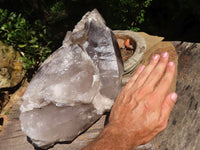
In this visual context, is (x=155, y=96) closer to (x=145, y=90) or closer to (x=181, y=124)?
(x=145, y=90)

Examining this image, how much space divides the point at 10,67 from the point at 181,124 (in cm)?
246

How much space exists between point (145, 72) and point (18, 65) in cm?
211

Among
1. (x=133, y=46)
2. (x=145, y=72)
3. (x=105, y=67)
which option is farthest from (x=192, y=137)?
(x=133, y=46)

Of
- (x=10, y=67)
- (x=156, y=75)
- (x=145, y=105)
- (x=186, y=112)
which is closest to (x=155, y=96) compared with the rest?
(x=145, y=105)

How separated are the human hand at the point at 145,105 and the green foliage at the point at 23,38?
1906 mm

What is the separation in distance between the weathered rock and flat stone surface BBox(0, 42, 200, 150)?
0.90 meters

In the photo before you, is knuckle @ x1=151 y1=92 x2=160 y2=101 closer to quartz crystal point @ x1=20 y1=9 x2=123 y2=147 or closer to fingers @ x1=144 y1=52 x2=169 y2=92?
fingers @ x1=144 y1=52 x2=169 y2=92

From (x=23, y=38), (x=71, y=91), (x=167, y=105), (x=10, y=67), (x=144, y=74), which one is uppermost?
(x=23, y=38)

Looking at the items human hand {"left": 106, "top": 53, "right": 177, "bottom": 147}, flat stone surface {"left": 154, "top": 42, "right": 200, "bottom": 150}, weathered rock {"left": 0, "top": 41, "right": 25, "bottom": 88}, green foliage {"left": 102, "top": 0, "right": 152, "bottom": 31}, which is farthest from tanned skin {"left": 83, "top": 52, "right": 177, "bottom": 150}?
weathered rock {"left": 0, "top": 41, "right": 25, "bottom": 88}

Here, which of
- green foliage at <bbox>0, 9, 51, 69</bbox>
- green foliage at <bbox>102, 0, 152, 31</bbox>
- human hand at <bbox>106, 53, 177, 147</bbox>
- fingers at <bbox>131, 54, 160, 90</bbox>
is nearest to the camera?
human hand at <bbox>106, 53, 177, 147</bbox>

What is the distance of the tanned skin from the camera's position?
1.21m

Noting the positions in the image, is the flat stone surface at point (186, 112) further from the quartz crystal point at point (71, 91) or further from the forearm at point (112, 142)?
the quartz crystal point at point (71, 91)

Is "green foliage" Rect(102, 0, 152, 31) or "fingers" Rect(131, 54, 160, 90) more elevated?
"green foliage" Rect(102, 0, 152, 31)

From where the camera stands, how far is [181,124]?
5.01ft
